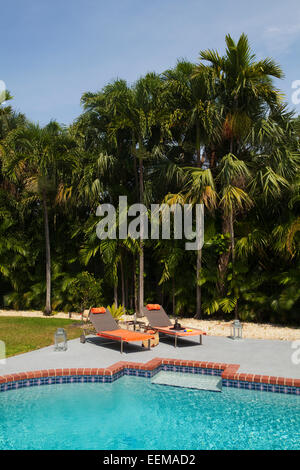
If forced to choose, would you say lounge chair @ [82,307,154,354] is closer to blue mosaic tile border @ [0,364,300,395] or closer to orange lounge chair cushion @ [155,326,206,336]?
orange lounge chair cushion @ [155,326,206,336]

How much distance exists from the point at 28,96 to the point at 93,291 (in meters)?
9.04

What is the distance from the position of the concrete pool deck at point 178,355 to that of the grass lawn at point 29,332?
1.87 ft

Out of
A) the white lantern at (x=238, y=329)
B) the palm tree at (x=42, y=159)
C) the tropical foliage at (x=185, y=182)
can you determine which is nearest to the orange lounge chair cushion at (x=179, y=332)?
the white lantern at (x=238, y=329)

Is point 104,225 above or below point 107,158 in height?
below

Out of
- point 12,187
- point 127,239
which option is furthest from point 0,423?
point 12,187

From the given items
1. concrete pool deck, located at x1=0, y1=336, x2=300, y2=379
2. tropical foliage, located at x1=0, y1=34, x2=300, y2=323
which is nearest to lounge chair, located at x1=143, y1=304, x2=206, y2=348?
concrete pool deck, located at x1=0, y1=336, x2=300, y2=379

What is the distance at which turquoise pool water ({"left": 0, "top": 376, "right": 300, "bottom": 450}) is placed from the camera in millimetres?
5195

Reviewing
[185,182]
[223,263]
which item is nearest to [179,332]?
[223,263]

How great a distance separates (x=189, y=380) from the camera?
7.56m

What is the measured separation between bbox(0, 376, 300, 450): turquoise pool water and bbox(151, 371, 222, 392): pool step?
0.52ft

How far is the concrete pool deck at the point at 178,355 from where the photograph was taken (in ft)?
25.7

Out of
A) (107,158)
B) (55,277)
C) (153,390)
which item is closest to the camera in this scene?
(153,390)

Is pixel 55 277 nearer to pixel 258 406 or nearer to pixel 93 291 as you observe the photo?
pixel 93 291

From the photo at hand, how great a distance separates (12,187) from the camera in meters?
17.2
